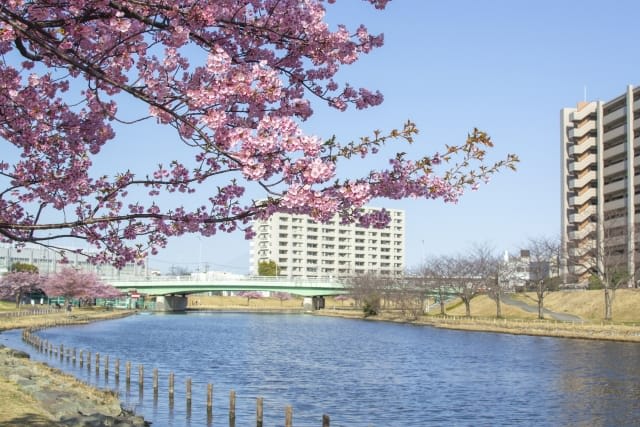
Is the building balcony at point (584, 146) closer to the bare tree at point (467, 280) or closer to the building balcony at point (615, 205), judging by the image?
the building balcony at point (615, 205)

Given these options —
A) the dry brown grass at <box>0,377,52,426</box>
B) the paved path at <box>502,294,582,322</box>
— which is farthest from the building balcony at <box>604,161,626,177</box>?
the dry brown grass at <box>0,377,52,426</box>

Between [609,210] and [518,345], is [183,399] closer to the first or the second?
[518,345]

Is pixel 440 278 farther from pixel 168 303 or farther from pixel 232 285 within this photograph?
pixel 168 303

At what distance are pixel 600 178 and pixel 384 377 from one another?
277 feet

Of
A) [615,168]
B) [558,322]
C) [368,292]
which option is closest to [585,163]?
[615,168]

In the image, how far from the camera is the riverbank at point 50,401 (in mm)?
21062

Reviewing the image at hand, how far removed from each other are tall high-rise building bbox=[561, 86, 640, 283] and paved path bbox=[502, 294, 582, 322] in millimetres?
7090

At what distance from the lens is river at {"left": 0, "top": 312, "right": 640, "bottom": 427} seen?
96.7ft

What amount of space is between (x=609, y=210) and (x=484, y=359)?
222 ft

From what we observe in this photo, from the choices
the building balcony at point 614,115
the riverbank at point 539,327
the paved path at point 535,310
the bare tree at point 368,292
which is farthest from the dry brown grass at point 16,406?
the building balcony at point 614,115

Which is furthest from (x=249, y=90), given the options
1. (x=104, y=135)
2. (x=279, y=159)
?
(x=104, y=135)

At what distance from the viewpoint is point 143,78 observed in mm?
9781

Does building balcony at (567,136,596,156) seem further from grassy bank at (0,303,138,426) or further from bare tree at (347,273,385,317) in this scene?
grassy bank at (0,303,138,426)

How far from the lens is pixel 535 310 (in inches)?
3868
